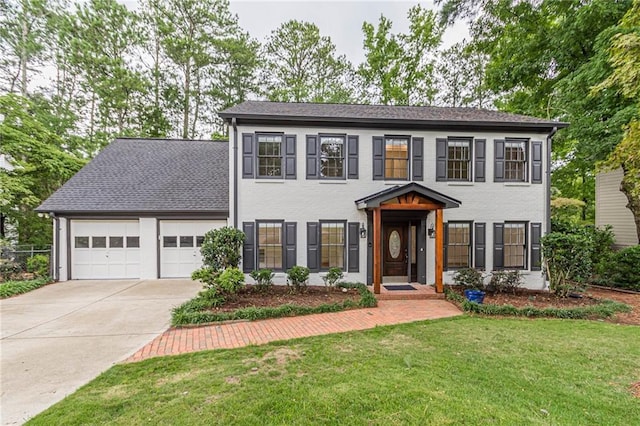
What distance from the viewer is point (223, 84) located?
19.3 m

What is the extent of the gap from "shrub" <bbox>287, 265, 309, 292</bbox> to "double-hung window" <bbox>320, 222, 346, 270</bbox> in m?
0.98

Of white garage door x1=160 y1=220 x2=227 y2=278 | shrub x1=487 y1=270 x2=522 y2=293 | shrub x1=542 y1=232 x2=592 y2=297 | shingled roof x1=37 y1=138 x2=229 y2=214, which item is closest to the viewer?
shrub x1=542 y1=232 x2=592 y2=297

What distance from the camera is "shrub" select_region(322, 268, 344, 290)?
337 inches

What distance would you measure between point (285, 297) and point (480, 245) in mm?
6746

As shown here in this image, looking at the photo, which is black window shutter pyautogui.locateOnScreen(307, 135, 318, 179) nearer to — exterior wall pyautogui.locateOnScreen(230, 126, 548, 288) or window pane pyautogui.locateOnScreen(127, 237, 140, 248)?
exterior wall pyautogui.locateOnScreen(230, 126, 548, 288)

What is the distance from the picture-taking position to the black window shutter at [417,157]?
9367mm

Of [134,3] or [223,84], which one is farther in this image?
[223,84]

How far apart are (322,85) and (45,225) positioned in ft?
56.4

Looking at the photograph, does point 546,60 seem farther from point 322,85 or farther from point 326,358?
point 326,358

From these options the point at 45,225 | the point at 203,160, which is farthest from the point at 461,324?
the point at 45,225

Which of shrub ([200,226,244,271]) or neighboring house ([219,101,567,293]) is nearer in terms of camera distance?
shrub ([200,226,244,271])

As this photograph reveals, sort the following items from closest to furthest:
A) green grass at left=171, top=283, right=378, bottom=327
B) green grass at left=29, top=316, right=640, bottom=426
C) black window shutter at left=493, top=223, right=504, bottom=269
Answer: green grass at left=29, top=316, right=640, bottom=426
green grass at left=171, top=283, right=378, bottom=327
black window shutter at left=493, top=223, right=504, bottom=269

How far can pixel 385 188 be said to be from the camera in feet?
30.5

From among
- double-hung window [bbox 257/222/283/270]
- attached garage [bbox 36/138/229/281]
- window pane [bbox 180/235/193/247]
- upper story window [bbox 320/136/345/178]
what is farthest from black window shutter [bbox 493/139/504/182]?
window pane [bbox 180/235/193/247]
